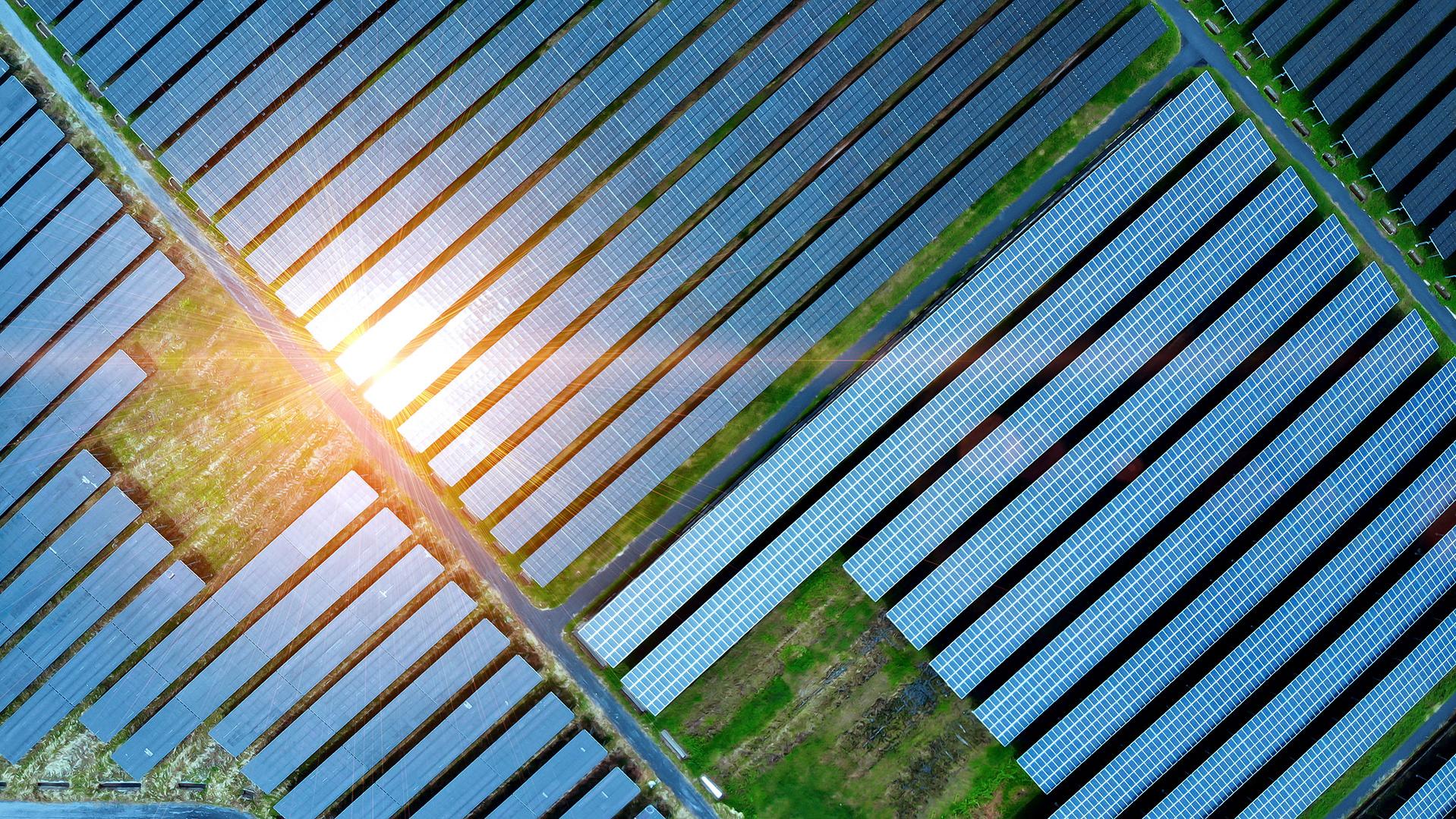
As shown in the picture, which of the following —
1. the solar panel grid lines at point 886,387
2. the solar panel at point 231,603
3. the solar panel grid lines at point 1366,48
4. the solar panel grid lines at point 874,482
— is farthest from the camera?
the solar panel grid lines at point 1366,48

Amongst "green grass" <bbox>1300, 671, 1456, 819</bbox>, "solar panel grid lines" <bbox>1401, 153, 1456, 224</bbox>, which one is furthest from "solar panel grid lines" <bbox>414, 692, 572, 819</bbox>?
"solar panel grid lines" <bbox>1401, 153, 1456, 224</bbox>

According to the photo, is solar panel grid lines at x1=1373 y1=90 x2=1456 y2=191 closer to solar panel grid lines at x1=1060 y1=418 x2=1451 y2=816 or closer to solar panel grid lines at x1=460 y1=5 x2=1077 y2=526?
solar panel grid lines at x1=1060 y1=418 x2=1451 y2=816

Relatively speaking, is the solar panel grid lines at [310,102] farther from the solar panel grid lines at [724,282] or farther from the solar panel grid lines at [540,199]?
the solar panel grid lines at [724,282]

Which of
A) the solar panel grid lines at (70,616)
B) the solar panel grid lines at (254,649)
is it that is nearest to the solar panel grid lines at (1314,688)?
the solar panel grid lines at (254,649)

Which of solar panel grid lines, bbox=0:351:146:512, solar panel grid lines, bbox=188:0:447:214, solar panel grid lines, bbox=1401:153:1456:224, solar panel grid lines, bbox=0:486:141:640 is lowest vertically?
solar panel grid lines, bbox=1401:153:1456:224

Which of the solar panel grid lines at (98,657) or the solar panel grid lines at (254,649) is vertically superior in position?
the solar panel grid lines at (98,657)

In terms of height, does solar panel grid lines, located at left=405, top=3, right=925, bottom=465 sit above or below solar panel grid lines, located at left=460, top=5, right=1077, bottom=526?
above
